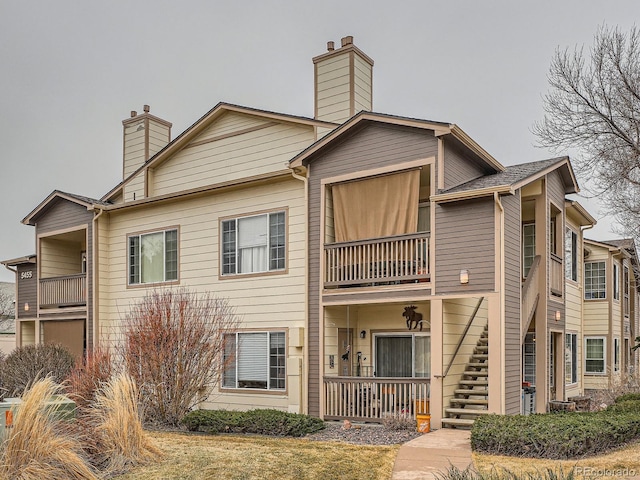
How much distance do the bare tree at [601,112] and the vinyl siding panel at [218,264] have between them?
696 centimetres

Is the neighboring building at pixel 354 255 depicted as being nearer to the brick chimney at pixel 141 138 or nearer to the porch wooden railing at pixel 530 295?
the porch wooden railing at pixel 530 295

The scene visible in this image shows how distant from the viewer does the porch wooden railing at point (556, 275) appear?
52.4 feet

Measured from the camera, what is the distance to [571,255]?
1934 cm

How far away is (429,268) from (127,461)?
6904 mm

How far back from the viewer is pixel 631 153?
16594 millimetres

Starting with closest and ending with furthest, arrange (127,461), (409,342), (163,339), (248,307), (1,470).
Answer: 1. (1,470)
2. (127,461)
3. (163,339)
4. (409,342)
5. (248,307)

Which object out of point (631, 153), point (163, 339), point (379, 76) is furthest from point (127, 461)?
point (631, 153)

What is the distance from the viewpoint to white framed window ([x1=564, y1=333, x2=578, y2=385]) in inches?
734

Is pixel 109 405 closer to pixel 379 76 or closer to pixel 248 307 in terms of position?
pixel 248 307

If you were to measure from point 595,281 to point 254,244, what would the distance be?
546 inches

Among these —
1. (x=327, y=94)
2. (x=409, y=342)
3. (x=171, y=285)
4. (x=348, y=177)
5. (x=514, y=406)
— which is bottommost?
(x=514, y=406)

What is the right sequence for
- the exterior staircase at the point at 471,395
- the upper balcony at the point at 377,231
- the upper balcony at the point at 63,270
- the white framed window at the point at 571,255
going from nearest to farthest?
the exterior staircase at the point at 471,395
the upper balcony at the point at 377,231
the white framed window at the point at 571,255
the upper balcony at the point at 63,270

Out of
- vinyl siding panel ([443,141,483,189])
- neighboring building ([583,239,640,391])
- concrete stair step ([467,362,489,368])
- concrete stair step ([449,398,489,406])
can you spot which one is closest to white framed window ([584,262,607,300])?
neighboring building ([583,239,640,391])
